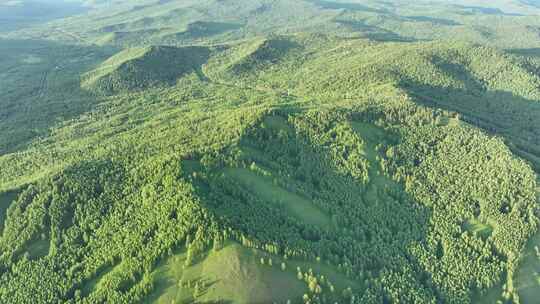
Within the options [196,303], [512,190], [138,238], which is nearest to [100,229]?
[138,238]

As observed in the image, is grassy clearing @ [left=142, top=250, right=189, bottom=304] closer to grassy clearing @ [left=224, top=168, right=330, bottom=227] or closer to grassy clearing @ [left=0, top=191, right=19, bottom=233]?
grassy clearing @ [left=224, top=168, right=330, bottom=227]

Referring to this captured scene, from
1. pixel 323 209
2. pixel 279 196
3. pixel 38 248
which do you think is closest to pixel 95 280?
pixel 38 248

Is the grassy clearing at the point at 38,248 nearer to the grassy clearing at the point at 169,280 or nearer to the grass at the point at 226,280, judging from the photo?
the grassy clearing at the point at 169,280

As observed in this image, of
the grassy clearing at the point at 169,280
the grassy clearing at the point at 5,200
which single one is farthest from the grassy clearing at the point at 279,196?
the grassy clearing at the point at 5,200

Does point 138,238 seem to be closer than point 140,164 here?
Yes

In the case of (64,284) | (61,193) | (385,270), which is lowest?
(385,270)

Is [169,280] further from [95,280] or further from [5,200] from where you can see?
[5,200]

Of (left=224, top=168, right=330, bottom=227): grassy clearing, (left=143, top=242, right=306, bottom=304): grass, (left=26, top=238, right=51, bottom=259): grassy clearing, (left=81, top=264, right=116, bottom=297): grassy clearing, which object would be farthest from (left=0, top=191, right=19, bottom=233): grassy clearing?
(left=224, top=168, right=330, bottom=227): grassy clearing

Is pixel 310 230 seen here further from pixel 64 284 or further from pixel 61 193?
pixel 61 193
